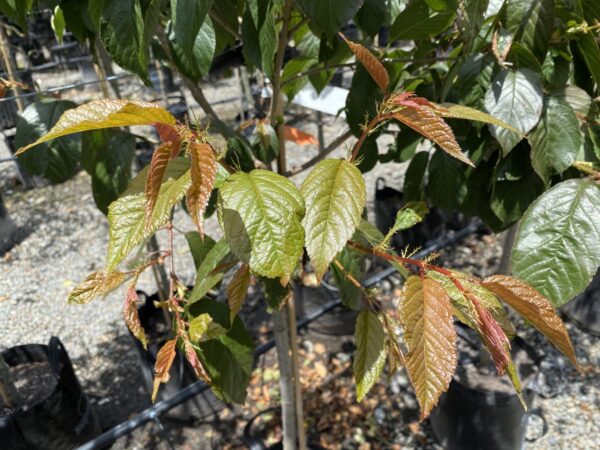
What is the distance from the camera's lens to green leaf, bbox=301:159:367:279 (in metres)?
0.55

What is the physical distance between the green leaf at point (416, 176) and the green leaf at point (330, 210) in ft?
2.32

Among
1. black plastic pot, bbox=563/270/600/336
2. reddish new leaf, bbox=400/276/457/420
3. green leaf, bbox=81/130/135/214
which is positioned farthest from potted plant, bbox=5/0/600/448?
black plastic pot, bbox=563/270/600/336

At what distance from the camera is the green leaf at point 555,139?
91 cm

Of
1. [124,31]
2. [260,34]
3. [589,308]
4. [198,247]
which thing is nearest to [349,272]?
[198,247]

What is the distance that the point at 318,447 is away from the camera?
1798 millimetres

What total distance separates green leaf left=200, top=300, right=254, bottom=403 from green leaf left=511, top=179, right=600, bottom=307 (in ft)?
1.60

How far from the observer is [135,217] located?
1.89ft

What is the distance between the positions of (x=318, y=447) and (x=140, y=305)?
102 centimetres

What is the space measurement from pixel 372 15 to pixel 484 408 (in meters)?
1.39

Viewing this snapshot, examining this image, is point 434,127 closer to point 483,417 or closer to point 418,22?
point 418,22

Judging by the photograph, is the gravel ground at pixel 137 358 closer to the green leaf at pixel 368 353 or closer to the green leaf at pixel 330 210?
the green leaf at pixel 368 353

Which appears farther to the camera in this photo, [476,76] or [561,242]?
[476,76]

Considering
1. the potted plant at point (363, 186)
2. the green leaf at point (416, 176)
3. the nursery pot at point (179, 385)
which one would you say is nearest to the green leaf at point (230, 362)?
the potted plant at point (363, 186)

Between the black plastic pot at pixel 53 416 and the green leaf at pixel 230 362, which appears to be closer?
the green leaf at pixel 230 362
